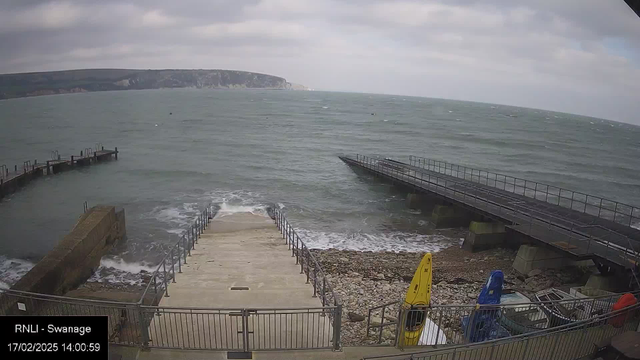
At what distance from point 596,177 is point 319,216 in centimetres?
3935

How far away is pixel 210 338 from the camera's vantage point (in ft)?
25.2

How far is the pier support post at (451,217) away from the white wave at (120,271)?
17464 mm

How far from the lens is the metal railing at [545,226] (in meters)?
15.5

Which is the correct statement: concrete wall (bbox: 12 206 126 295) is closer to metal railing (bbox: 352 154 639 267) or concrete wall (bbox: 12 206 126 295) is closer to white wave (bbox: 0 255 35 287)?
white wave (bbox: 0 255 35 287)

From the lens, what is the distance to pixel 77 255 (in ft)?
55.1

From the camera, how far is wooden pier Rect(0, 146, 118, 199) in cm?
3225

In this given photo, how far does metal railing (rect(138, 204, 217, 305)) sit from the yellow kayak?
17.6 feet

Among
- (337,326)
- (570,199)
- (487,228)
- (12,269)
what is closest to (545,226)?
(487,228)

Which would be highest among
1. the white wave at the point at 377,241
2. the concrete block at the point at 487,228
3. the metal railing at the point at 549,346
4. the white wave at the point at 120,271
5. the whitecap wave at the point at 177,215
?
the metal railing at the point at 549,346

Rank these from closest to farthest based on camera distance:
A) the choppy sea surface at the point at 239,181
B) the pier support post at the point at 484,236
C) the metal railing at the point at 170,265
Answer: the metal railing at the point at 170,265
the pier support post at the point at 484,236
the choppy sea surface at the point at 239,181

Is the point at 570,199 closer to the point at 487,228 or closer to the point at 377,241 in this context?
the point at 487,228

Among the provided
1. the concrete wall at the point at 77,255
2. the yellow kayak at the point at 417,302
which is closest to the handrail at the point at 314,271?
the yellow kayak at the point at 417,302

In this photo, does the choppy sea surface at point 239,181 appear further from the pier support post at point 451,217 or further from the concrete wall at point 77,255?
the pier support post at point 451,217

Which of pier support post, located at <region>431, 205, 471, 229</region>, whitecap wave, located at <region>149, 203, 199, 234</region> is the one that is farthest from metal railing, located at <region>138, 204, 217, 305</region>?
pier support post, located at <region>431, 205, 471, 229</region>
